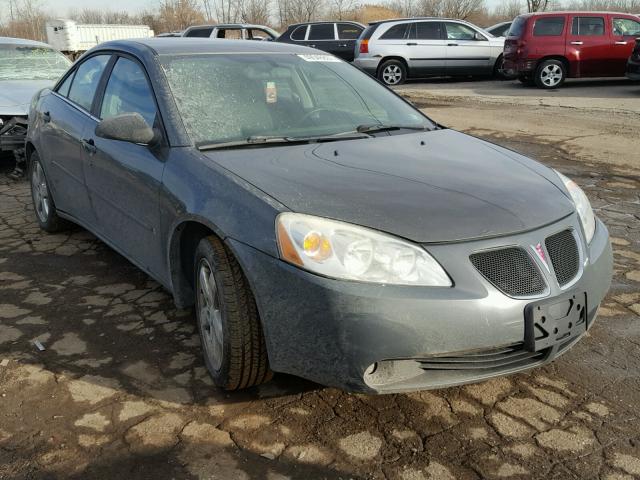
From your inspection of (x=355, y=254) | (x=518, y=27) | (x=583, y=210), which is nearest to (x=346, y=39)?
(x=518, y=27)

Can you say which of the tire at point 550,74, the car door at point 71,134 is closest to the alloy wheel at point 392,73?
the tire at point 550,74

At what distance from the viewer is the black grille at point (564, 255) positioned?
2523 millimetres

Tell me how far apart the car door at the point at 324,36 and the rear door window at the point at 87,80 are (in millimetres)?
15135

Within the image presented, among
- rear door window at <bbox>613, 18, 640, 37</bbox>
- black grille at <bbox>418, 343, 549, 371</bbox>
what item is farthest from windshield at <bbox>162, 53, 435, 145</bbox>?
rear door window at <bbox>613, 18, 640, 37</bbox>

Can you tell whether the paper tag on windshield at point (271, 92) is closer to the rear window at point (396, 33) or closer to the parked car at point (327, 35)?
the rear window at point (396, 33)

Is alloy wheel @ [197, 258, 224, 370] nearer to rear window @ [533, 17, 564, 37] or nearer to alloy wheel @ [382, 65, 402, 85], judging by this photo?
rear window @ [533, 17, 564, 37]

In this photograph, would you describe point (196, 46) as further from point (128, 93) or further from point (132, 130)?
point (132, 130)

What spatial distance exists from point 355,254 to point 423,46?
1530cm

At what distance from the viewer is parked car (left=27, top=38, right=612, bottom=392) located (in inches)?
91.4

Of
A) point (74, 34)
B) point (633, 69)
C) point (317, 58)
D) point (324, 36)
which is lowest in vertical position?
point (633, 69)

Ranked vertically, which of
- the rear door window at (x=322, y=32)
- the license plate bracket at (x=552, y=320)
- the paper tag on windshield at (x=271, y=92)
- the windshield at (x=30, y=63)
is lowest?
the license plate bracket at (x=552, y=320)

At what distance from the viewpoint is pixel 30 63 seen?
28.7 ft

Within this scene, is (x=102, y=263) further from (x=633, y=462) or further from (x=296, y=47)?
(x=633, y=462)

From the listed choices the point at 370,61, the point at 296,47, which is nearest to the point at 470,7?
the point at 370,61
